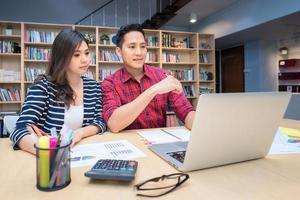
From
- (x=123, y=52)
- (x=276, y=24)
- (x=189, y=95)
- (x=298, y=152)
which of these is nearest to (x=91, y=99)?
(x=123, y=52)

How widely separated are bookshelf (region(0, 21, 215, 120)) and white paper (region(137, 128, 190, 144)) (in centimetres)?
233

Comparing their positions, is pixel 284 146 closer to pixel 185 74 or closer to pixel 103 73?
pixel 103 73

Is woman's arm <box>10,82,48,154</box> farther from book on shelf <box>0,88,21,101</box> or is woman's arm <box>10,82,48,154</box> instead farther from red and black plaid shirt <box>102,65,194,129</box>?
book on shelf <box>0,88,21,101</box>

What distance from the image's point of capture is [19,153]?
88 cm

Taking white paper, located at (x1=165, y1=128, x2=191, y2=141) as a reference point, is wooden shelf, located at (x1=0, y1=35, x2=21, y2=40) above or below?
above

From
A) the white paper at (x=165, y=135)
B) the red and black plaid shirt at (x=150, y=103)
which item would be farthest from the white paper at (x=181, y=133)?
the red and black plaid shirt at (x=150, y=103)

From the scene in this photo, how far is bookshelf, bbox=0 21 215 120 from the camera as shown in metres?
4.07

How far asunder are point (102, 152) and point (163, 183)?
12.7 inches

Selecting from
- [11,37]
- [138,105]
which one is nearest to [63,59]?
[138,105]

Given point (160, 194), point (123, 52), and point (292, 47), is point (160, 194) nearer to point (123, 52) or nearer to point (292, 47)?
point (123, 52)

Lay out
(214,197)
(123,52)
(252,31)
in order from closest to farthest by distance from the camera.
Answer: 1. (214,197)
2. (123,52)
3. (252,31)

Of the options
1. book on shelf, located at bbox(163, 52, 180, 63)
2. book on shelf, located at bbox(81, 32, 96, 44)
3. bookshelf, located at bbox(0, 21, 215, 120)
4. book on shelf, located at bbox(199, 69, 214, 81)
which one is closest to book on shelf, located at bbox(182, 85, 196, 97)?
bookshelf, located at bbox(0, 21, 215, 120)

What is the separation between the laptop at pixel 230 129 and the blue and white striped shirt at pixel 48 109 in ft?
1.93

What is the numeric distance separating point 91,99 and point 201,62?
4069 mm
